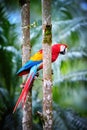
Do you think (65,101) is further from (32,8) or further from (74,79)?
(32,8)

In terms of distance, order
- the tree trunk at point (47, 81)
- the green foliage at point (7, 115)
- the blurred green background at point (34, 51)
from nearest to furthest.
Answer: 1. the tree trunk at point (47, 81)
2. the green foliage at point (7, 115)
3. the blurred green background at point (34, 51)

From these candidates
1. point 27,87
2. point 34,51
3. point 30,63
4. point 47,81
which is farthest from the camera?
point 34,51

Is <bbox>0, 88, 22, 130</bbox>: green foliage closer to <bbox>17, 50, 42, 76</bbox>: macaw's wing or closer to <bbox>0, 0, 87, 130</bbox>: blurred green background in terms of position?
<bbox>0, 0, 87, 130</bbox>: blurred green background

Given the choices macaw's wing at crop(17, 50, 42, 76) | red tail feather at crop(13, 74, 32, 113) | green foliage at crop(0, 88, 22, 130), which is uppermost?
macaw's wing at crop(17, 50, 42, 76)

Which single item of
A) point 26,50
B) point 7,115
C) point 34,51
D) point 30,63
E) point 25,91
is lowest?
point 7,115

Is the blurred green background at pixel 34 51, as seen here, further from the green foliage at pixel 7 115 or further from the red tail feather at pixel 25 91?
the red tail feather at pixel 25 91

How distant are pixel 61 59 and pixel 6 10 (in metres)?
1.36

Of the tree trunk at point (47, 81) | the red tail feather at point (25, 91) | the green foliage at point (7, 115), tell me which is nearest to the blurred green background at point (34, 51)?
the green foliage at point (7, 115)

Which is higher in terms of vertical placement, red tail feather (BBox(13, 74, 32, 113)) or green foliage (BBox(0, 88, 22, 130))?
red tail feather (BBox(13, 74, 32, 113))

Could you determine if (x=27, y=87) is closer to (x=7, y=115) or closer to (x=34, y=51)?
(x=7, y=115)

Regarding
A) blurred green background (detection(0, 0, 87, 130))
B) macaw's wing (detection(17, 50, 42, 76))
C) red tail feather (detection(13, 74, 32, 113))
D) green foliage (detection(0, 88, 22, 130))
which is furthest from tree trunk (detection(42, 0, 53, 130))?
blurred green background (detection(0, 0, 87, 130))

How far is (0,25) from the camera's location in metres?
5.98

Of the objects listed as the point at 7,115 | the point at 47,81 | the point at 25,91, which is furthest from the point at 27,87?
the point at 7,115

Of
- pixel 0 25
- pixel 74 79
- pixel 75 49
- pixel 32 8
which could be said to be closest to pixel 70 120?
pixel 74 79
